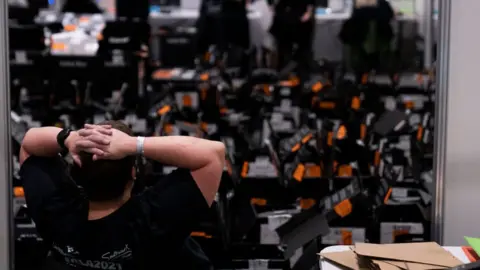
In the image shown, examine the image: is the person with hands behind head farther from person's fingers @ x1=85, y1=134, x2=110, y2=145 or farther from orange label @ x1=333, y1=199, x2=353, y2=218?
orange label @ x1=333, y1=199, x2=353, y2=218

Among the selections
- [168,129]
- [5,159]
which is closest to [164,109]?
[168,129]

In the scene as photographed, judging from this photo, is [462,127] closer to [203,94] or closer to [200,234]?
[200,234]

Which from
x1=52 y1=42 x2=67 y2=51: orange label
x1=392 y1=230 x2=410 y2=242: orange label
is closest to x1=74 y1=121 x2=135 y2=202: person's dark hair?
x1=392 y1=230 x2=410 y2=242: orange label

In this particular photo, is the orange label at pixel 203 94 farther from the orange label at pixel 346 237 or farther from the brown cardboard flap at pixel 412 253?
the brown cardboard flap at pixel 412 253

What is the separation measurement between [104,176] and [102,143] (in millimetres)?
93

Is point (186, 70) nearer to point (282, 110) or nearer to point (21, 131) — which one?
point (282, 110)

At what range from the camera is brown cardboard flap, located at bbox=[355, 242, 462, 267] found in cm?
174

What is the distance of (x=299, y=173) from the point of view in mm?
3268

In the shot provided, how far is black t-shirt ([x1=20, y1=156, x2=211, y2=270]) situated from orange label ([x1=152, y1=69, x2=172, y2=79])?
3.32m

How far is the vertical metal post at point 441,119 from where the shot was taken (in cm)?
236

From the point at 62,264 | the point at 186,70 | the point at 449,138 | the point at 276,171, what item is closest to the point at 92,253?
the point at 62,264

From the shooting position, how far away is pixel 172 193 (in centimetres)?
182

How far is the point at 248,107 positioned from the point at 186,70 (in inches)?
43.5

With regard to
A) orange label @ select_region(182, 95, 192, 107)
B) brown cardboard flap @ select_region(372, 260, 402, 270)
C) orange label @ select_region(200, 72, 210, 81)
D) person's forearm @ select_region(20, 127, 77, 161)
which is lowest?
orange label @ select_region(182, 95, 192, 107)
